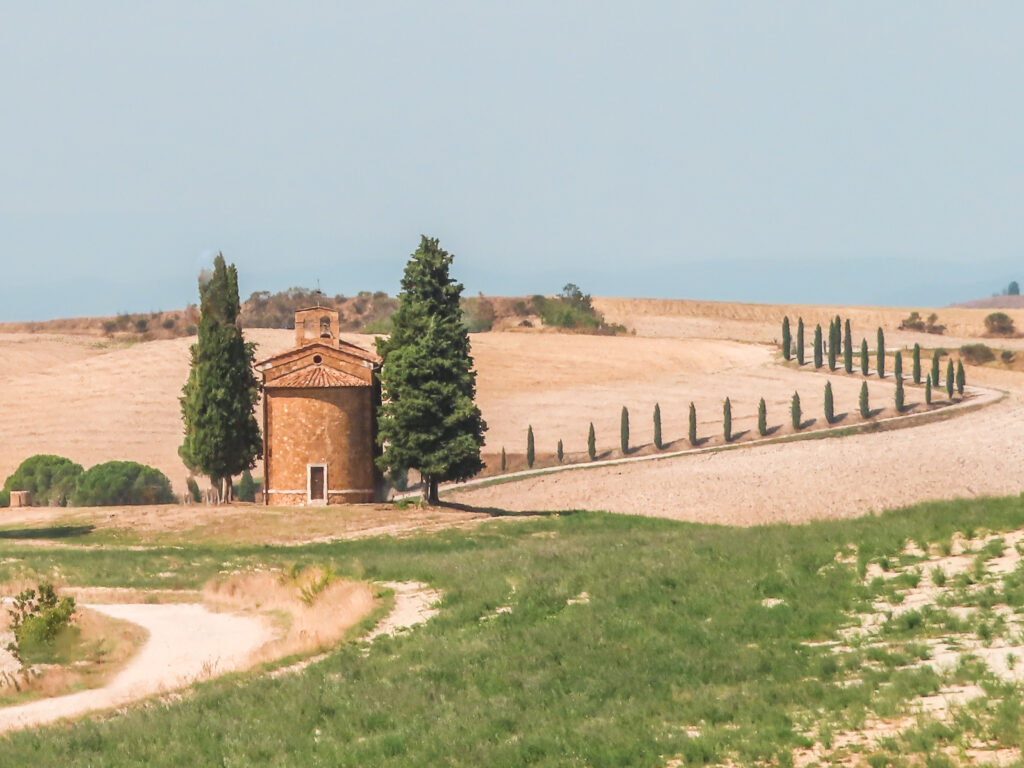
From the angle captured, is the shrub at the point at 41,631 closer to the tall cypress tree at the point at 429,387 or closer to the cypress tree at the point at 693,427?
the tall cypress tree at the point at 429,387

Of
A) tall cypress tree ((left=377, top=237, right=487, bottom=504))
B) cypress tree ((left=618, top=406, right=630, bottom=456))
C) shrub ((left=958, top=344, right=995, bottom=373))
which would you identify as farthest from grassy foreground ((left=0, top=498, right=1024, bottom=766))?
shrub ((left=958, top=344, right=995, bottom=373))

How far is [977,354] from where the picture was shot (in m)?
137

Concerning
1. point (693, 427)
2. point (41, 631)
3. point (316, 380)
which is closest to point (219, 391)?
point (316, 380)

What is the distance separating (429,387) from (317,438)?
638 centimetres

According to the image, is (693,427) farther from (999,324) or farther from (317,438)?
(999,324)

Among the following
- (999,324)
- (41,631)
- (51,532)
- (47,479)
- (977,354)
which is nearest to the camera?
(41,631)

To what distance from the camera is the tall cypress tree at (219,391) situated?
6725 centimetres

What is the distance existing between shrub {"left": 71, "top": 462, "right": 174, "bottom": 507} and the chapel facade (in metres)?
19.9

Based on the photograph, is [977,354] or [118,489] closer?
[118,489]

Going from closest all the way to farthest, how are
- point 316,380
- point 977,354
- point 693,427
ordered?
point 316,380, point 693,427, point 977,354

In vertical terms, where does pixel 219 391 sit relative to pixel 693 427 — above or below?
above

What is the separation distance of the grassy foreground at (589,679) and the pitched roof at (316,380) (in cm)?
3072

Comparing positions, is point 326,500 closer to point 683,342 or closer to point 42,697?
point 42,697

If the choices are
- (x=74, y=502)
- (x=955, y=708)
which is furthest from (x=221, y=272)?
(x=955, y=708)
